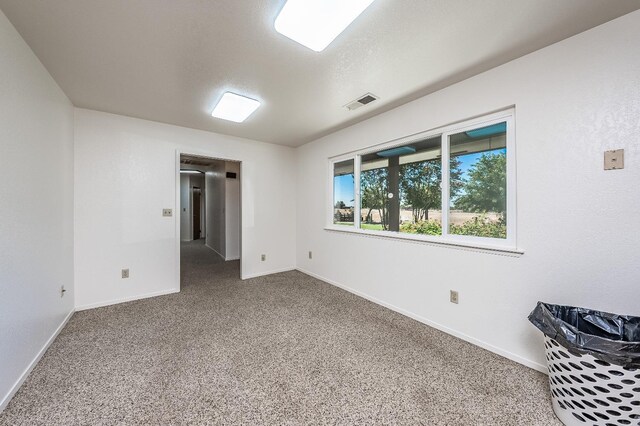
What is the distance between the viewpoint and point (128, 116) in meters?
3.09

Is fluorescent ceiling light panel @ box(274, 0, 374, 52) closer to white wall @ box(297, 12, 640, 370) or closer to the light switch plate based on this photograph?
white wall @ box(297, 12, 640, 370)

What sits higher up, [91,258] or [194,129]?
[194,129]

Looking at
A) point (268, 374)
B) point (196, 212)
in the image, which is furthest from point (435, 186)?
point (196, 212)

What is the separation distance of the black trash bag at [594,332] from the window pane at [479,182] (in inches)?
27.4

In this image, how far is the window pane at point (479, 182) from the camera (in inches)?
82.7

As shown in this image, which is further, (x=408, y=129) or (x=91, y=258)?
(x=91, y=258)

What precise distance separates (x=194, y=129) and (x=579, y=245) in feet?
14.1

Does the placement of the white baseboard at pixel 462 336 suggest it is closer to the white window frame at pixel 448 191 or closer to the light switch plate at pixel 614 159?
the white window frame at pixel 448 191

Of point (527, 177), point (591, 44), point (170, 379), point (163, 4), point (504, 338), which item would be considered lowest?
point (170, 379)

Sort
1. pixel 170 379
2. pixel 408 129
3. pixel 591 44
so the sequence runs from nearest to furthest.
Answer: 1. pixel 591 44
2. pixel 170 379
3. pixel 408 129

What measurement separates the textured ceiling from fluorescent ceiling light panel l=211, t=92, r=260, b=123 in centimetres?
10

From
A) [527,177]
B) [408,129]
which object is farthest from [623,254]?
[408,129]

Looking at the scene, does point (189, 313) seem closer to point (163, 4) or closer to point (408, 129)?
point (163, 4)

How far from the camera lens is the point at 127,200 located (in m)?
3.11
